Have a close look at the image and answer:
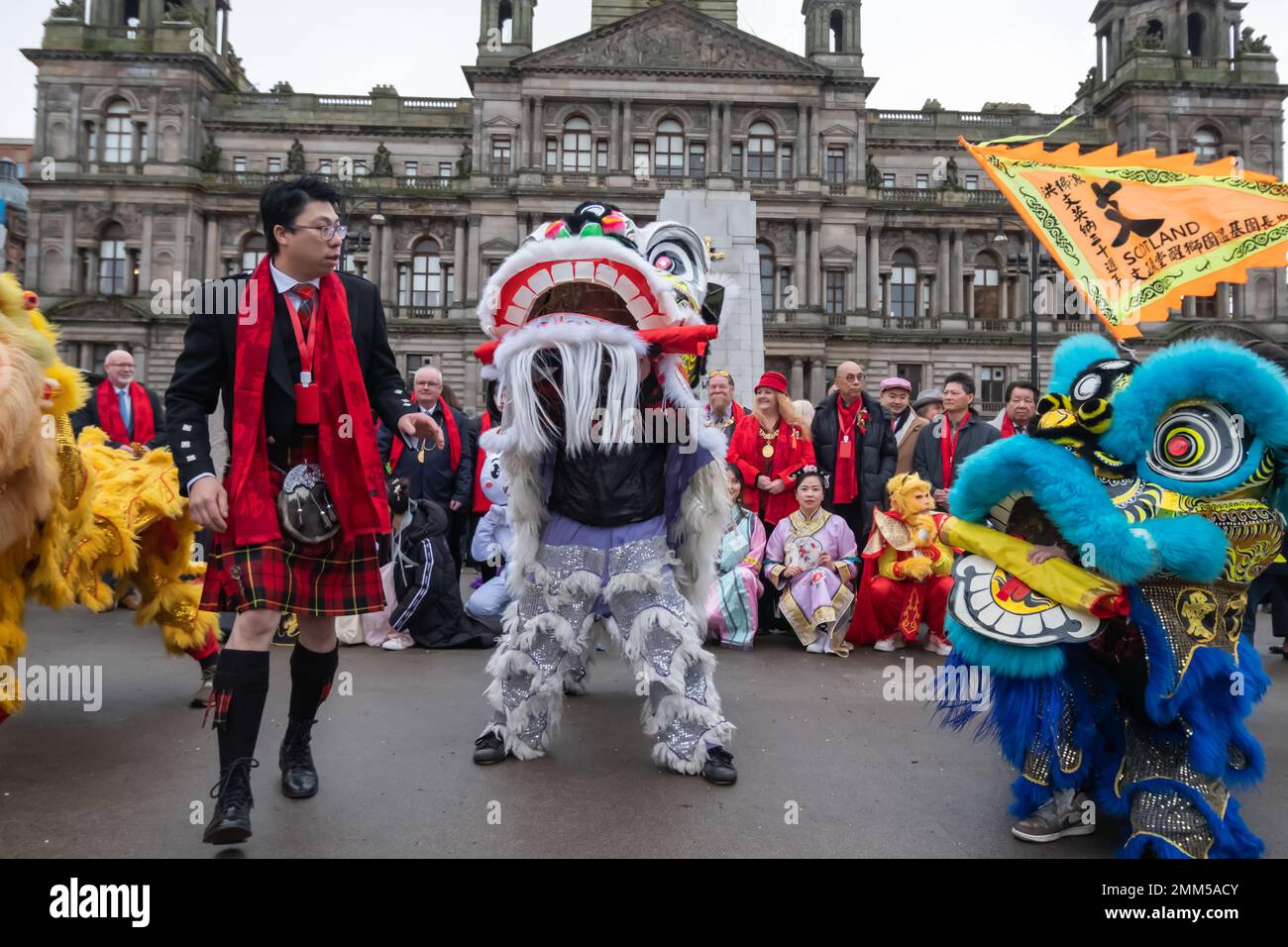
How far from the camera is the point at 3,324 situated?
3084 millimetres

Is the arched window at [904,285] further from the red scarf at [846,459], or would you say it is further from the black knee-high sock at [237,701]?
the black knee-high sock at [237,701]

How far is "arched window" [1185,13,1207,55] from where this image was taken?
49.3 metres

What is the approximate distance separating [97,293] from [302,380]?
158 feet

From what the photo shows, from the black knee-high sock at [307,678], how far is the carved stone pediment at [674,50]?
150ft

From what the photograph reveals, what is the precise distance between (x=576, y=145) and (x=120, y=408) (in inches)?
1562

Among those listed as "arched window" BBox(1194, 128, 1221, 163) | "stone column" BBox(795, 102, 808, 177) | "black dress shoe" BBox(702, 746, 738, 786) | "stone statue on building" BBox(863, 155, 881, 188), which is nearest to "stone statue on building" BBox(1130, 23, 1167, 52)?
"arched window" BBox(1194, 128, 1221, 163)

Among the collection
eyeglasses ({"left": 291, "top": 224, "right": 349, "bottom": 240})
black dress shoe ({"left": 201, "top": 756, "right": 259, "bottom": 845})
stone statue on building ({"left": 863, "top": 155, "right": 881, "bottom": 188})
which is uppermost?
stone statue on building ({"left": 863, "top": 155, "right": 881, "bottom": 188})

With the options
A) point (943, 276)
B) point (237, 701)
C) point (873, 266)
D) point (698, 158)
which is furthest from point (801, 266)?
point (237, 701)

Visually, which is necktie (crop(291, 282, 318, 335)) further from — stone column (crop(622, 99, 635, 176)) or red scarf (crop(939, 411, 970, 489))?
stone column (crop(622, 99, 635, 176))

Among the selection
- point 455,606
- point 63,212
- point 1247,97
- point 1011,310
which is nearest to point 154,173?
point 63,212

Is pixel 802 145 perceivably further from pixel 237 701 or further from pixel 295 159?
pixel 237 701

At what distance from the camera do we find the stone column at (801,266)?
145 ft

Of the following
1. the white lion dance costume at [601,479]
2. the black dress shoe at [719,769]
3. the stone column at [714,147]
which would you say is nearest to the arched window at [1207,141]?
the stone column at [714,147]

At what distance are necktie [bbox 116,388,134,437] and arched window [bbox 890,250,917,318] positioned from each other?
4238 cm
